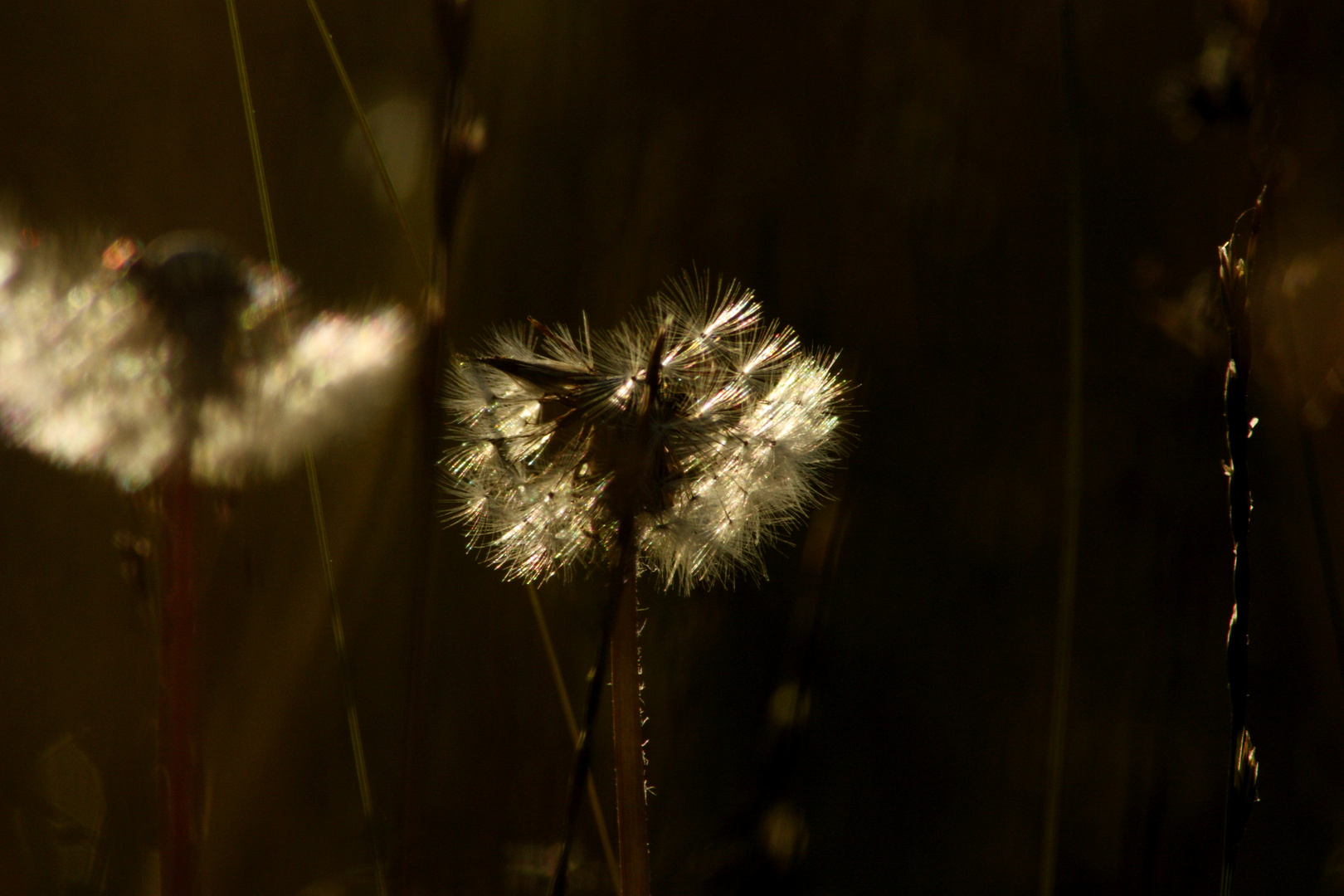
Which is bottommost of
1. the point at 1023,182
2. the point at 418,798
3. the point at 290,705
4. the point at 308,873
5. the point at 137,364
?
the point at 308,873

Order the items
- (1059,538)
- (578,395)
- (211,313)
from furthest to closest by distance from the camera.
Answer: (1059,538) < (211,313) < (578,395)

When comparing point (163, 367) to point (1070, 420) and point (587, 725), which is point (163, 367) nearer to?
point (587, 725)

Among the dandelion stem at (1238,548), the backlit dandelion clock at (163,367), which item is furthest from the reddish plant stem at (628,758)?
the backlit dandelion clock at (163,367)

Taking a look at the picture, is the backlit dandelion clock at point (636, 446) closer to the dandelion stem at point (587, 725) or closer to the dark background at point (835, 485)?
the dandelion stem at point (587, 725)

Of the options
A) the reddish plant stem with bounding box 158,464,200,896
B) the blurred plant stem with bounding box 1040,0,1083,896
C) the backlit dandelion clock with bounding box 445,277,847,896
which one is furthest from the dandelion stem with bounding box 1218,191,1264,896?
the reddish plant stem with bounding box 158,464,200,896

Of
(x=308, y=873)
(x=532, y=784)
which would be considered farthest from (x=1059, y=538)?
(x=308, y=873)

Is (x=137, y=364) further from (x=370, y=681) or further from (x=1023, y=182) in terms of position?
(x=1023, y=182)

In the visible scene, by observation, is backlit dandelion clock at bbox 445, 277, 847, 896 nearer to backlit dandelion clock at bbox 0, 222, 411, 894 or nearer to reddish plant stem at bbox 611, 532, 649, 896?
reddish plant stem at bbox 611, 532, 649, 896
